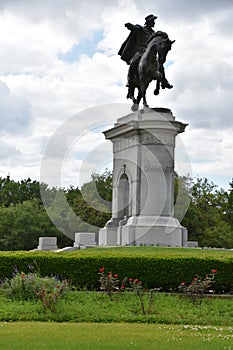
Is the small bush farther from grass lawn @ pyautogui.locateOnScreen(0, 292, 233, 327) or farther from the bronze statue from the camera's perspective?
the bronze statue

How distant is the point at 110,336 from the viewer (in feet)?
35.3

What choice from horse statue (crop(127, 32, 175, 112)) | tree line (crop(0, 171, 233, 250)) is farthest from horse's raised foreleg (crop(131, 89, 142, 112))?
tree line (crop(0, 171, 233, 250))

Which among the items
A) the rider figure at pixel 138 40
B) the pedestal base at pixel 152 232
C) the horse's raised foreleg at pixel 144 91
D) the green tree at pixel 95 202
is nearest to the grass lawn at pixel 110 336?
the pedestal base at pixel 152 232

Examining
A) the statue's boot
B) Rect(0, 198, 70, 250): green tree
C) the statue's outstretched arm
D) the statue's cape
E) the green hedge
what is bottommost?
the green hedge

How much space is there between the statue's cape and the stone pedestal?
402cm

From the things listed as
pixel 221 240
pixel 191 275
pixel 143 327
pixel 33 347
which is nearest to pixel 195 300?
pixel 191 275

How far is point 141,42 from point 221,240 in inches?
729

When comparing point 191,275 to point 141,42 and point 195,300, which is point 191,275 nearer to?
point 195,300

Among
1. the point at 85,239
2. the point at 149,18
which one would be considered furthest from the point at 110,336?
the point at 149,18

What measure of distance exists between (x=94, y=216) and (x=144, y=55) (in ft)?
62.9

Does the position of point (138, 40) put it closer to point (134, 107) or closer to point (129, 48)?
point (129, 48)

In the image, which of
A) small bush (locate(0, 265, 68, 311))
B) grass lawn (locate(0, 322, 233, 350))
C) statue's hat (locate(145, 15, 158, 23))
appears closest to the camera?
grass lawn (locate(0, 322, 233, 350))

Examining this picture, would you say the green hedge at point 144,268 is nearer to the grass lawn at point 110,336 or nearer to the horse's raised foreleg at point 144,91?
the grass lawn at point 110,336

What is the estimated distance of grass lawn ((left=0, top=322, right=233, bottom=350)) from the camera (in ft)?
32.3
